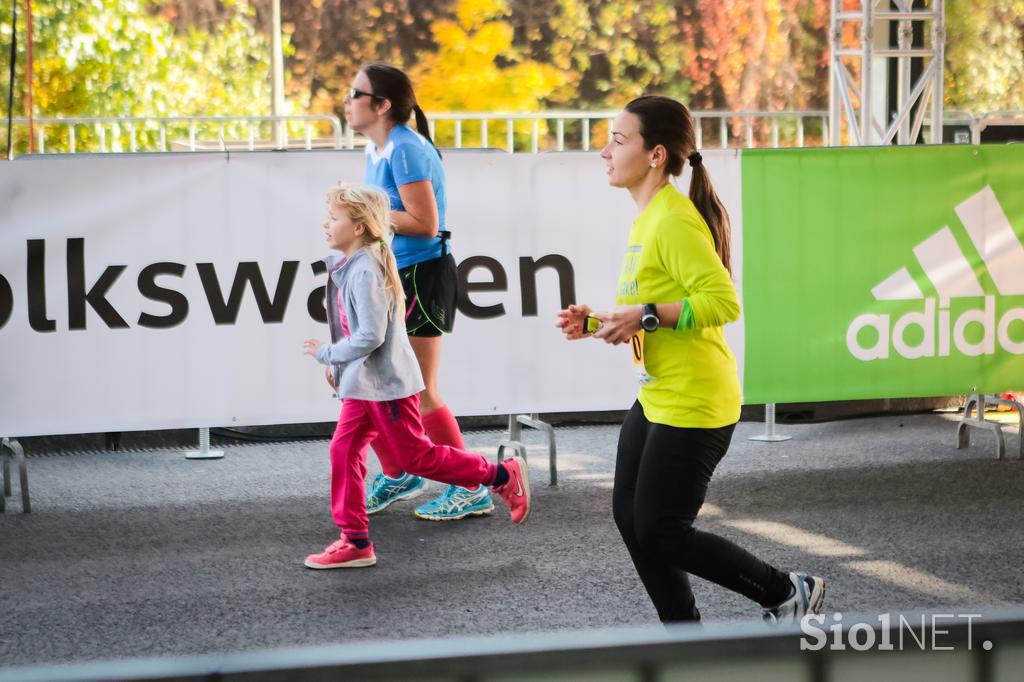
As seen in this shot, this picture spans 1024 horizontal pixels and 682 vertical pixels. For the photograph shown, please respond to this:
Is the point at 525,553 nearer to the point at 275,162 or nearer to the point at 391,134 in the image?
the point at 391,134

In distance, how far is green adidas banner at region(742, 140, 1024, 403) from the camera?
7.40 meters

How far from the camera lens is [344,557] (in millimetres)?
5465

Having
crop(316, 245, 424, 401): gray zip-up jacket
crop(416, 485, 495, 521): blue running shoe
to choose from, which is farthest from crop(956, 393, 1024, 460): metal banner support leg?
crop(316, 245, 424, 401): gray zip-up jacket

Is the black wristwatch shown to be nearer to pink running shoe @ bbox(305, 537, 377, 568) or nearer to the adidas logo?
pink running shoe @ bbox(305, 537, 377, 568)

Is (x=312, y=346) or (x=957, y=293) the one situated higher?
(x=957, y=293)

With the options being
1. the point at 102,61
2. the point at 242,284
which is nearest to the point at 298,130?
the point at 102,61

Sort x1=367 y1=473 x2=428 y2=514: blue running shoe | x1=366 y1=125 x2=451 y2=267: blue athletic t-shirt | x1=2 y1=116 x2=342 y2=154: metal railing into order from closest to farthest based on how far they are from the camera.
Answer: x1=366 y1=125 x2=451 y2=267: blue athletic t-shirt → x1=367 y1=473 x2=428 y2=514: blue running shoe → x1=2 y1=116 x2=342 y2=154: metal railing

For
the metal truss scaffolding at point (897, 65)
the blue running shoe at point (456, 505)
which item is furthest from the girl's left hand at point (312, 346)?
the metal truss scaffolding at point (897, 65)

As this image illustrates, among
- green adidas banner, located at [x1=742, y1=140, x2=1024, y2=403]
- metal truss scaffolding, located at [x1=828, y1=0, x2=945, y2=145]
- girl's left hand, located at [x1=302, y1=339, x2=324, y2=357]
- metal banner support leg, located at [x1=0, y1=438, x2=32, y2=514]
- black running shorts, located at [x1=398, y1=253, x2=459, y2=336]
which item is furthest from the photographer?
metal truss scaffolding, located at [x1=828, y1=0, x2=945, y2=145]

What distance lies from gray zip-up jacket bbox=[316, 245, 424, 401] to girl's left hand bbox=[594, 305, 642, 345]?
168 centimetres

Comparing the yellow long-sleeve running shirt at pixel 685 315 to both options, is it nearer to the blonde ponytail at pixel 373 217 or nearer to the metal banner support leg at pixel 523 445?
the blonde ponytail at pixel 373 217

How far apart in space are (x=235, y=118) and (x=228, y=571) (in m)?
8.77

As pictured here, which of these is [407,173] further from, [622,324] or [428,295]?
[622,324]

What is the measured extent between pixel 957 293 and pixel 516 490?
3.11 m
